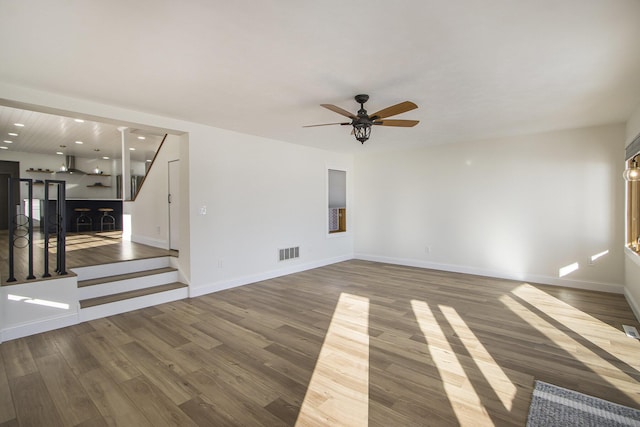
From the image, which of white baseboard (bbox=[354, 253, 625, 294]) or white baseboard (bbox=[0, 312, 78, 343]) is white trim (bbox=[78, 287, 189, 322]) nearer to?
white baseboard (bbox=[0, 312, 78, 343])

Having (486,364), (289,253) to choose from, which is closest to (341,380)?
(486,364)

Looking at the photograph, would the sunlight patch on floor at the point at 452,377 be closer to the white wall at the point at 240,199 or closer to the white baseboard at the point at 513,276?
the white baseboard at the point at 513,276

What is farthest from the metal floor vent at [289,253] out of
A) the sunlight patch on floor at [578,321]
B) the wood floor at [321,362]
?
the sunlight patch on floor at [578,321]

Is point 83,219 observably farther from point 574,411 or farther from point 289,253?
point 574,411

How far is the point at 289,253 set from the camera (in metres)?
6.03

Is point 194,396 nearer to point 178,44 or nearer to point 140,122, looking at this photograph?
point 178,44

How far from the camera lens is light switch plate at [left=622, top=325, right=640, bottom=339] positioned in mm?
3083

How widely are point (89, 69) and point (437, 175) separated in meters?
5.76

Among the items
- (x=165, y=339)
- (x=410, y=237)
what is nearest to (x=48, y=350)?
(x=165, y=339)

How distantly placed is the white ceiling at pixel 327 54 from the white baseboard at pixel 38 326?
2.48 meters

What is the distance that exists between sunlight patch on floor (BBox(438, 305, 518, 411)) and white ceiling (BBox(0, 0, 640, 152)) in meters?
2.59

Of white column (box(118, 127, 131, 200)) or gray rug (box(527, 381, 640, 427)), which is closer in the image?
gray rug (box(527, 381, 640, 427))

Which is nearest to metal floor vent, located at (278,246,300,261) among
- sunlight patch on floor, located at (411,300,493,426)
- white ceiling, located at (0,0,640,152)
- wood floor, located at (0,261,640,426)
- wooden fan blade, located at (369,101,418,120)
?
wood floor, located at (0,261,640,426)

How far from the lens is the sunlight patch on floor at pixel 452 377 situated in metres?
1.94
